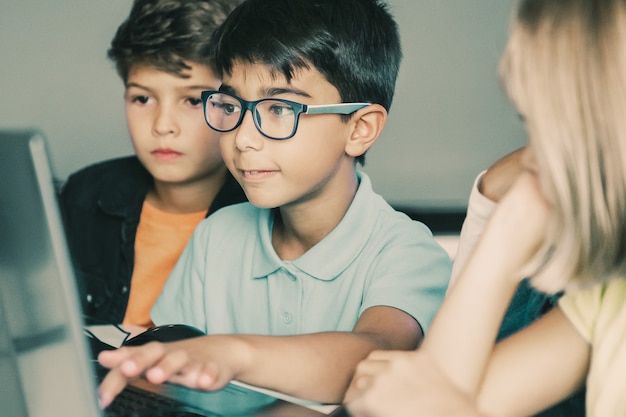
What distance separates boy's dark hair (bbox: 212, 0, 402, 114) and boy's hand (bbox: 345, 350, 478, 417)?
530 mm

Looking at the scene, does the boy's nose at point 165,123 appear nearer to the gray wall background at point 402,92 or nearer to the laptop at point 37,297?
the gray wall background at point 402,92

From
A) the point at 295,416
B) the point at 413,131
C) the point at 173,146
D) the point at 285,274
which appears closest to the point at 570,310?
the point at 295,416

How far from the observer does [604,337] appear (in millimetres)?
961

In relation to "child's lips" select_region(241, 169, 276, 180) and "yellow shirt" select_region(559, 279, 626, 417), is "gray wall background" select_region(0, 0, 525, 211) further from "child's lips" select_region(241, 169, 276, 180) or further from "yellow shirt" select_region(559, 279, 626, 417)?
"yellow shirt" select_region(559, 279, 626, 417)

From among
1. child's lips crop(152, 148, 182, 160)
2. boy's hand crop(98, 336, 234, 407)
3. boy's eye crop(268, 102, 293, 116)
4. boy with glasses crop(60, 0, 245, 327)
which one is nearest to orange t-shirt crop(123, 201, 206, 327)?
boy with glasses crop(60, 0, 245, 327)

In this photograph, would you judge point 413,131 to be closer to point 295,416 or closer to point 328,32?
point 328,32

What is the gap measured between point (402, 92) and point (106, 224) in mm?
794

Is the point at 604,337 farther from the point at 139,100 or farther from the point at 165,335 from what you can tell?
the point at 139,100

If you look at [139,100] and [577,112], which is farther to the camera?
[139,100]

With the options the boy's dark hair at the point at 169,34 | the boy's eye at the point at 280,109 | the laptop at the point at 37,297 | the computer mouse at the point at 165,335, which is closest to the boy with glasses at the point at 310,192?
the boy's eye at the point at 280,109

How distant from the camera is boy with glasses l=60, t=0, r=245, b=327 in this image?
5.50 feet

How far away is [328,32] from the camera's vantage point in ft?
4.32

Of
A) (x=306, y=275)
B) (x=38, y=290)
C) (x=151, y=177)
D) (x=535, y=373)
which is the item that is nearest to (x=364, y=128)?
(x=306, y=275)

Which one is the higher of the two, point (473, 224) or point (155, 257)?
point (473, 224)
